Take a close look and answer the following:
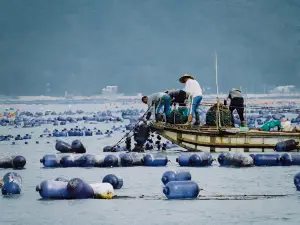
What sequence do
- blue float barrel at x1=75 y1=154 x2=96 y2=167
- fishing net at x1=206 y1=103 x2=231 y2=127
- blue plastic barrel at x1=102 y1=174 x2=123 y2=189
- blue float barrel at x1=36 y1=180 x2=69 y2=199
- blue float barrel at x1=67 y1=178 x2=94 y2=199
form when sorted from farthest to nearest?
fishing net at x1=206 y1=103 x2=231 y2=127 < blue float barrel at x1=75 y1=154 x2=96 y2=167 < blue plastic barrel at x1=102 y1=174 x2=123 y2=189 < blue float barrel at x1=36 y1=180 x2=69 y2=199 < blue float barrel at x1=67 y1=178 x2=94 y2=199

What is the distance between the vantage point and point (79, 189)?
706 inches

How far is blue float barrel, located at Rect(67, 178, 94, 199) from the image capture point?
58.4ft

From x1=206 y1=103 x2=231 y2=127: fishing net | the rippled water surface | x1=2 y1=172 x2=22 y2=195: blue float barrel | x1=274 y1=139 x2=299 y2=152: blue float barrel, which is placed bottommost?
the rippled water surface

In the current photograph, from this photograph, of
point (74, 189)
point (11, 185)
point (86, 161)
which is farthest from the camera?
point (86, 161)

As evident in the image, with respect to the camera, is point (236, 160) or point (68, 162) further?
point (68, 162)

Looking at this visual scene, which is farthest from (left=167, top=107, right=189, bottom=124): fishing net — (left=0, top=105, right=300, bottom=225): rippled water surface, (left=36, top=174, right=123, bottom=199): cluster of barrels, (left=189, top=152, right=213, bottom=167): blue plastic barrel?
(left=36, top=174, right=123, bottom=199): cluster of barrels

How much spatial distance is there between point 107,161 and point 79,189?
24.5 ft

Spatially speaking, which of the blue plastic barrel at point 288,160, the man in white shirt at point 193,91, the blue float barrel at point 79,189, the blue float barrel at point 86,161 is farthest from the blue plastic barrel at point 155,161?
the blue float barrel at point 79,189

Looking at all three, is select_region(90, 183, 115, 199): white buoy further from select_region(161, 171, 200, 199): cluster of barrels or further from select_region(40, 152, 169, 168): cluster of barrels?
select_region(40, 152, 169, 168): cluster of barrels

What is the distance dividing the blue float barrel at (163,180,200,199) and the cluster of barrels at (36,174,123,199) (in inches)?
51.5

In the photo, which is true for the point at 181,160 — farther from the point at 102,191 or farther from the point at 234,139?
the point at 102,191

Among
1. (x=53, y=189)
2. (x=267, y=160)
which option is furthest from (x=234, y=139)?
(x=53, y=189)

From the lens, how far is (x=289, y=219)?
1565cm

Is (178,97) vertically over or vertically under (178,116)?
over
